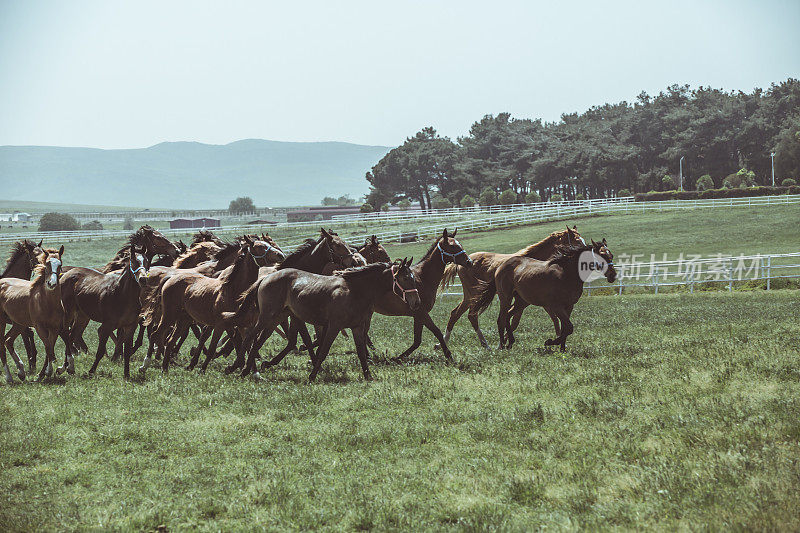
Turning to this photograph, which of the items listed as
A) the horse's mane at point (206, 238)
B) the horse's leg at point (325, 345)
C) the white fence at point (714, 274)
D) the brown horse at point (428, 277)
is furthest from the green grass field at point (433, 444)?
the white fence at point (714, 274)

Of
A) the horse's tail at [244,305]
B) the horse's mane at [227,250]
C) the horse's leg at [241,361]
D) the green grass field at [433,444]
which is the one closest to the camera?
the green grass field at [433,444]

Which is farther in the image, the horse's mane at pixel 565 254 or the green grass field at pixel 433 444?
the horse's mane at pixel 565 254

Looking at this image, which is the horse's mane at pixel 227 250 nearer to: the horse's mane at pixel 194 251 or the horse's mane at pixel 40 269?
the horse's mane at pixel 194 251

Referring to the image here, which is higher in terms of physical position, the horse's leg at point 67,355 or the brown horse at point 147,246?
the brown horse at point 147,246

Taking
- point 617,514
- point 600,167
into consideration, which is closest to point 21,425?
point 617,514

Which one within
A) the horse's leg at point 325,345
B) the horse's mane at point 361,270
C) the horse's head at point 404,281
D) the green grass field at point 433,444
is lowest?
the green grass field at point 433,444

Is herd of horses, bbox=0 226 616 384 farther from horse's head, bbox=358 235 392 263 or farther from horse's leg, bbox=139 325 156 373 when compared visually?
horse's head, bbox=358 235 392 263

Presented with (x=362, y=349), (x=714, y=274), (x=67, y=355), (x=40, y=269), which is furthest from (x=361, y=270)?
(x=714, y=274)

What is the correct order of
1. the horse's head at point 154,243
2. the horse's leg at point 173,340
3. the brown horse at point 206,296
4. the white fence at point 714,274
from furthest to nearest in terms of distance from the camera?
the white fence at point 714,274, the horse's head at point 154,243, the horse's leg at point 173,340, the brown horse at point 206,296

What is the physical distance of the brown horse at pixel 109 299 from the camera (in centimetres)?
1302

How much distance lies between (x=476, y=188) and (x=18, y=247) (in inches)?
3863

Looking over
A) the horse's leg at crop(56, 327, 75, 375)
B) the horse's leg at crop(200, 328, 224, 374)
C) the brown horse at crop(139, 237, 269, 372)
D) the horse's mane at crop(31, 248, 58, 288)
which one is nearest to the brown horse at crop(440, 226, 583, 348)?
the brown horse at crop(139, 237, 269, 372)

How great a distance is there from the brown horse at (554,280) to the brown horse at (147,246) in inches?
358

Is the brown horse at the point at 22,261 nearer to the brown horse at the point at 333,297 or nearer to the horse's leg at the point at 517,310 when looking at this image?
the brown horse at the point at 333,297
